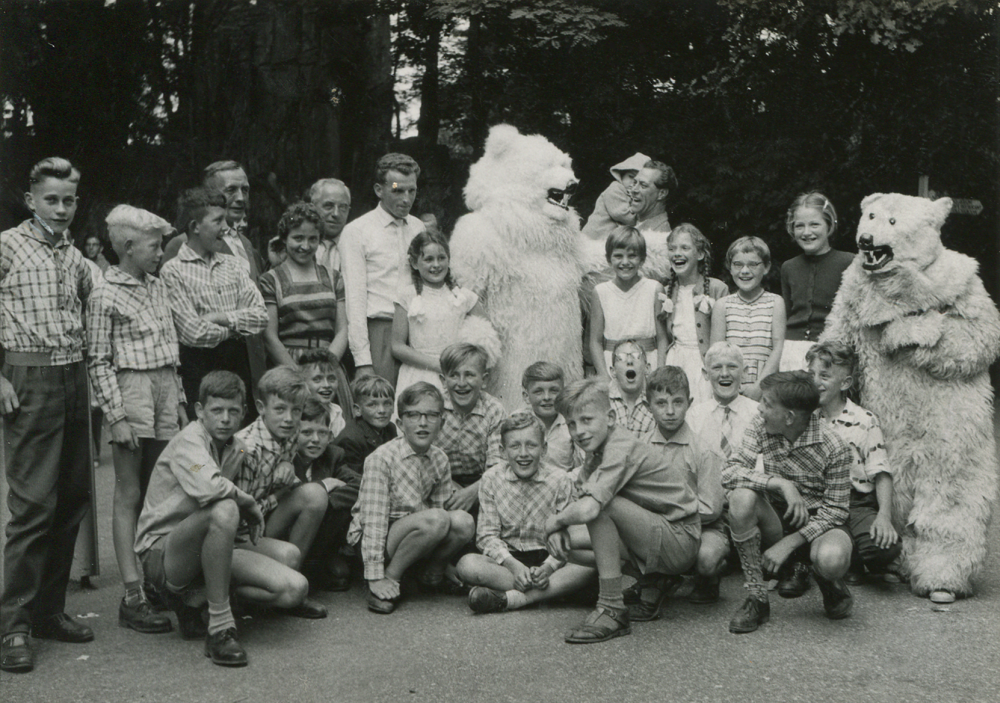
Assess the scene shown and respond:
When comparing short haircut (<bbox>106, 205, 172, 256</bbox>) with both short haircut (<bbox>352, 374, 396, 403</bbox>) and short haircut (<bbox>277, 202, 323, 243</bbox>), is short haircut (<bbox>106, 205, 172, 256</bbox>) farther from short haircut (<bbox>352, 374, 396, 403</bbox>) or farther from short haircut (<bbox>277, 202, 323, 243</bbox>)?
short haircut (<bbox>352, 374, 396, 403</bbox>)

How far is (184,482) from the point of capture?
156 inches

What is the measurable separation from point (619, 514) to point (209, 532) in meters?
1.50

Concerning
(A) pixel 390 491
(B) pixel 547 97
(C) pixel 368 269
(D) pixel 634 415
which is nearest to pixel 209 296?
(C) pixel 368 269

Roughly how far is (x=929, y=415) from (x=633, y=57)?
5200mm

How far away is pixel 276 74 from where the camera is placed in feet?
29.0

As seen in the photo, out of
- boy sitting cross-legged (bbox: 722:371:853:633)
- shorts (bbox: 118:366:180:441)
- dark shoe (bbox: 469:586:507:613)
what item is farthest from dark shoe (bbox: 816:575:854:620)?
shorts (bbox: 118:366:180:441)

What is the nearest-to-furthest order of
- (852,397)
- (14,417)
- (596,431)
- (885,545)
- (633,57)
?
1. (14,417)
2. (596,431)
3. (885,545)
4. (852,397)
5. (633,57)

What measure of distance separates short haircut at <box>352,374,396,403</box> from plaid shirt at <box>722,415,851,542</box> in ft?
5.05

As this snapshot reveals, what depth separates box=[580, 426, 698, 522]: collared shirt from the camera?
4.18 meters

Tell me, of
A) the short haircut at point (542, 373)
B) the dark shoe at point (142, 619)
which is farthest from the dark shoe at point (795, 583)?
the dark shoe at point (142, 619)

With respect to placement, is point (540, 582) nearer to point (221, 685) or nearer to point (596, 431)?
point (596, 431)

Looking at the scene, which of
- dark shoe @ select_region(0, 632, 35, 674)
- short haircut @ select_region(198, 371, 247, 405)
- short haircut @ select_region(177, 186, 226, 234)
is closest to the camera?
dark shoe @ select_region(0, 632, 35, 674)

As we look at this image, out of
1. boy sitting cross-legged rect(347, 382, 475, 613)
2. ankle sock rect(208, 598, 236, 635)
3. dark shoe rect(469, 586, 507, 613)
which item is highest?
boy sitting cross-legged rect(347, 382, 475, 613)

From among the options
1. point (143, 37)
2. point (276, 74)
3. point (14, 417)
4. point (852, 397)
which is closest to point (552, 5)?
point (276, 74)
